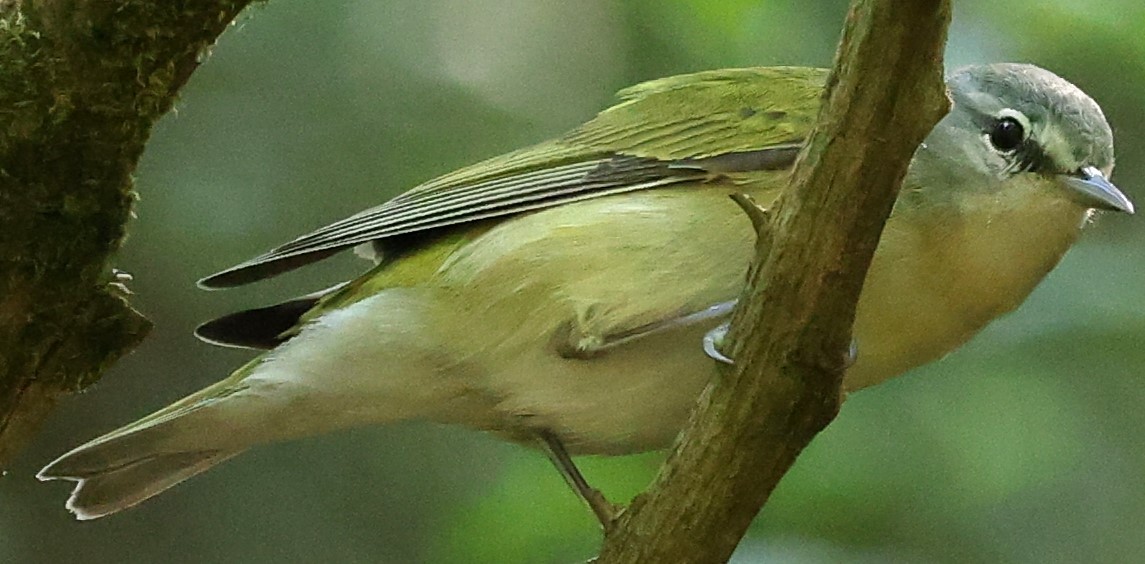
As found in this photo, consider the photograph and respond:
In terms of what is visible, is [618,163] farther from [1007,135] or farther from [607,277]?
[1007,135]

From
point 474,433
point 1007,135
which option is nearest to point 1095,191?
point 1007,135

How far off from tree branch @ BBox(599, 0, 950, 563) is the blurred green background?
0.67 meters

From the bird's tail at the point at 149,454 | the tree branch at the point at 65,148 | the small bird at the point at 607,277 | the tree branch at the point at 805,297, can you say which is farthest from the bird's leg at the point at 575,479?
the tree branch at the point at 65,148

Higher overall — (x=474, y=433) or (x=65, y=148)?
(x=65, y=148)

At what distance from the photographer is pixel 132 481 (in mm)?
1825

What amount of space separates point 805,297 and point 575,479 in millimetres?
674

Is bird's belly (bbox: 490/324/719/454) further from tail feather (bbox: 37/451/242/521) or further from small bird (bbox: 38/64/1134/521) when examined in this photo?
tail feather (bbox: 37/451/242/521)

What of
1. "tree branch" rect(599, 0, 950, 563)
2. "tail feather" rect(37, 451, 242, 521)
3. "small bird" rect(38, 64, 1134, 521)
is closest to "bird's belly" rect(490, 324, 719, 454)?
"small bird" rect(38, 64, 1134, 521)

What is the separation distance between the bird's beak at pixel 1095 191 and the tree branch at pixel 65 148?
41.9 inches

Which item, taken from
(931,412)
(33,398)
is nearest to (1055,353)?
(931,412)

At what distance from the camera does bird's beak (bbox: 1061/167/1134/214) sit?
1525 mm

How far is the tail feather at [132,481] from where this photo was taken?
182cm

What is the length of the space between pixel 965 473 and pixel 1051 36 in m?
0.73

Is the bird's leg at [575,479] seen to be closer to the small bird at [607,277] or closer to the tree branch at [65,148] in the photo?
the small bird at [607,277]
